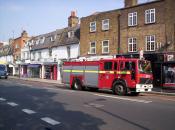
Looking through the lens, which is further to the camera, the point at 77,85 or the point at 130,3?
the point at 130,3

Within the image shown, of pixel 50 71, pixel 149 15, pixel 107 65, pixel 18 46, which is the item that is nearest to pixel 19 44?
pixel 18 46

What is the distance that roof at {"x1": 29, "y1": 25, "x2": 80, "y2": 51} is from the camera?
41.2m

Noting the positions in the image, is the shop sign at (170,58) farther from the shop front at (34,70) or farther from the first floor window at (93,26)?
the shop front at (34,70)

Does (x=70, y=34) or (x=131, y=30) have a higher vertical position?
(x=70, y=34)

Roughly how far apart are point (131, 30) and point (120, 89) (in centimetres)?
1286

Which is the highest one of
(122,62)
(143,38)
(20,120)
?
(143,38)

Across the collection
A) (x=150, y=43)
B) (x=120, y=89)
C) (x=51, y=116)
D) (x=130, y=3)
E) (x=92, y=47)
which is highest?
(x=130, y=3)

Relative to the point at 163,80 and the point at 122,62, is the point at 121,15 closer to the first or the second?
the point at 163,80

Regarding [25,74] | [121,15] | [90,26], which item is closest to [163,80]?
[121,15]

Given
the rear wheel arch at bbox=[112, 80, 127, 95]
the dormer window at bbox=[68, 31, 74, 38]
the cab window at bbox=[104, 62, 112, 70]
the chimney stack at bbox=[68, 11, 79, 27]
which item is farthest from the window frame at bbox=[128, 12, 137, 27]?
the chimney stack at bbox=[68, 11, 79, 27]

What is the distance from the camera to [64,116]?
1088 centimetres

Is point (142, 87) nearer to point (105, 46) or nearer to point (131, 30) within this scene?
point (131, 30)

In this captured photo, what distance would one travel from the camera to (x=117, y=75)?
19.9 m

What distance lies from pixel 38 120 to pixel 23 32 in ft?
186
